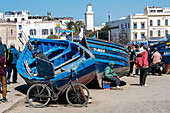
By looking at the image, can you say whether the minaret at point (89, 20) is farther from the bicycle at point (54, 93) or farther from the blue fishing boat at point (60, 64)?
the bicycle at point (54, 93)

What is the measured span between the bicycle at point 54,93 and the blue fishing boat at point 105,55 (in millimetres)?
2860

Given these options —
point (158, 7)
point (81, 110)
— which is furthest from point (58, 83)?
point (158, 7)

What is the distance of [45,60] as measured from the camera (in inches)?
369

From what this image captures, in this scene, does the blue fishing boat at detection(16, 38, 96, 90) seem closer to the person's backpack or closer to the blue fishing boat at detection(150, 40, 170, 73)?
the person's backpack

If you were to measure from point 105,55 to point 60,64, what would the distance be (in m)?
2.00

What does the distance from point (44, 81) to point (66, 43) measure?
13.9 feet

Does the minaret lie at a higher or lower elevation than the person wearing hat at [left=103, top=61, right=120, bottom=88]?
higher

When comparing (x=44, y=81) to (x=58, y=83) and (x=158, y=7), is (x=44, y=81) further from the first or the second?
(x=158, y=7)

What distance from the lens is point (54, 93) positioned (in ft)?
29.2

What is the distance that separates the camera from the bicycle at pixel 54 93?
8.80 m

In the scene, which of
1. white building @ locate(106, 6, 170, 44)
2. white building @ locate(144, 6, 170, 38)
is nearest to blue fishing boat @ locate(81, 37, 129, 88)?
white building @ locate(106, 6, 170, 44)

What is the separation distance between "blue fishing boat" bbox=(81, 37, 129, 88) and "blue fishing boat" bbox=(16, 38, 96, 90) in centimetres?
65

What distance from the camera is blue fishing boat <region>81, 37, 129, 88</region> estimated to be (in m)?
12.2

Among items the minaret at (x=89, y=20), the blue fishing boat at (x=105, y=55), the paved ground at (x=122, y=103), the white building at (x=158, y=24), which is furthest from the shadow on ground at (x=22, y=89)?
the minaret at (x=89, y=20)
